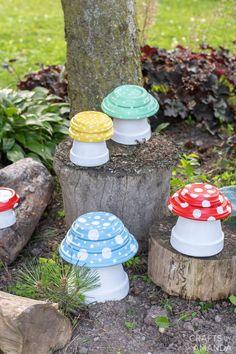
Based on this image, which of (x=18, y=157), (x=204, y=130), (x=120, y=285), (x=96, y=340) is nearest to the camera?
(x=96, y=340)

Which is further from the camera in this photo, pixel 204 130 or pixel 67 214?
pixel 204 130

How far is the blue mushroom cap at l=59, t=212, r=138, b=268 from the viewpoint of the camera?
11.6ft

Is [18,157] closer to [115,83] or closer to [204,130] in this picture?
[115,83]

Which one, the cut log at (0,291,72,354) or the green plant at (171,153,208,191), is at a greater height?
the cut log at (0,291,72,354)

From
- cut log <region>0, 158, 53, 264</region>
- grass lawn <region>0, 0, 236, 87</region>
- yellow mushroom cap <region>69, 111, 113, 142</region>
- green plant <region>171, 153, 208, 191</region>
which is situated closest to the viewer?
yellow mushroom cap <region>69, 111, 113, 142</region>

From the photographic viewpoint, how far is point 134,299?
3.75 m

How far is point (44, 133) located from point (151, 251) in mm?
2000

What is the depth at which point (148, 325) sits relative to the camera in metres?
3.55

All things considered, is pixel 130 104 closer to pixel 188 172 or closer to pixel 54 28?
pixel 188 172

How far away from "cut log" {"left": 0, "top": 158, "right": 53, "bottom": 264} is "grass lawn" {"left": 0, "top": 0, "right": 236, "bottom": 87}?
112 inches

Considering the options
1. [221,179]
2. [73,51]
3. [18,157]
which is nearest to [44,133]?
[18,157]

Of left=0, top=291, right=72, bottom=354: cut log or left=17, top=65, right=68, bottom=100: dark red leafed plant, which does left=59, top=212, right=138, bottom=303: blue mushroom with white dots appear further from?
left=17, top=65, right=68, bottom=100: dark red leafed plant

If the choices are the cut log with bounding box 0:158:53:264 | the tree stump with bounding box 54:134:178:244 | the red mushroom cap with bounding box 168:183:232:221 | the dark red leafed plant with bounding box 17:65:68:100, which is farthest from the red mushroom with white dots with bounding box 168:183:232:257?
the dark red leafed plant with bounding box 17:65:68:100

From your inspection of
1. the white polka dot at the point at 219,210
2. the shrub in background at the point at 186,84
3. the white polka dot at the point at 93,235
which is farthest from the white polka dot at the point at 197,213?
the shrub in background at the point at 186,84
